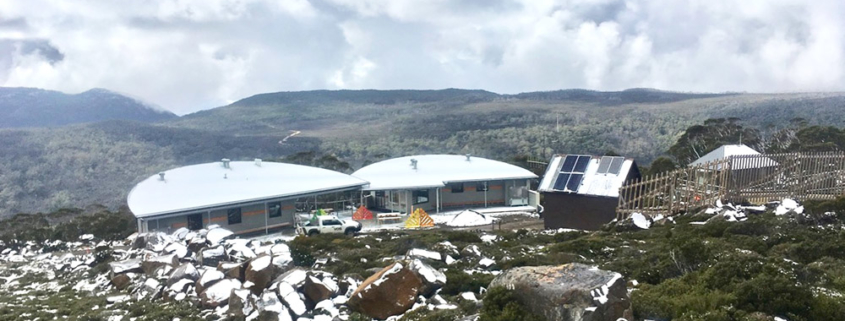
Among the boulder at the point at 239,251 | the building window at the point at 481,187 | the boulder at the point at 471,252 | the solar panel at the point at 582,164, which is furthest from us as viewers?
the building window at the point at 481,187

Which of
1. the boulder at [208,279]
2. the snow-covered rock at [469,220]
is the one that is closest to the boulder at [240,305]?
the boulder at [208,279]

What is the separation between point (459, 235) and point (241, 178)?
16.0 m

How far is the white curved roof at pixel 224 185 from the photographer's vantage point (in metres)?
25.7

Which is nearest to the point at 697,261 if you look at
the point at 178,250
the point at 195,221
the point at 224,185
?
the point at 178,250

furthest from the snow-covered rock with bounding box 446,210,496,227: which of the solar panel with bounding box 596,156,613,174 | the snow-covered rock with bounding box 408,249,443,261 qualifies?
the snow-covered rock with bounding box 408,249,443,261

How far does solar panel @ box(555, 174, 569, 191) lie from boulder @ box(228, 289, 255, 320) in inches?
597

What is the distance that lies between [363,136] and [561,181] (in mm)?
83851

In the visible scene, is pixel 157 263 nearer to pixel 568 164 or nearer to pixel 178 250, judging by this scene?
pixel 178 250

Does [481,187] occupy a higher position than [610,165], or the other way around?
[610,165]

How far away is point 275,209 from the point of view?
29594mm

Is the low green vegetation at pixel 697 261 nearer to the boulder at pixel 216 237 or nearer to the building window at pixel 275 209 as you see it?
the boulder at pixel 216 237

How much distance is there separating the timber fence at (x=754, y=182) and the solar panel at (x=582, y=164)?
10.6 feet

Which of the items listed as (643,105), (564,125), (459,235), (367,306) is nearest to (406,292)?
(367,306)

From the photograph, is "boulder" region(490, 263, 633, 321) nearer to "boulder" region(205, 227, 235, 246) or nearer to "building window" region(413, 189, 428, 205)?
"boulder" region(205, 227, 235, 246)
